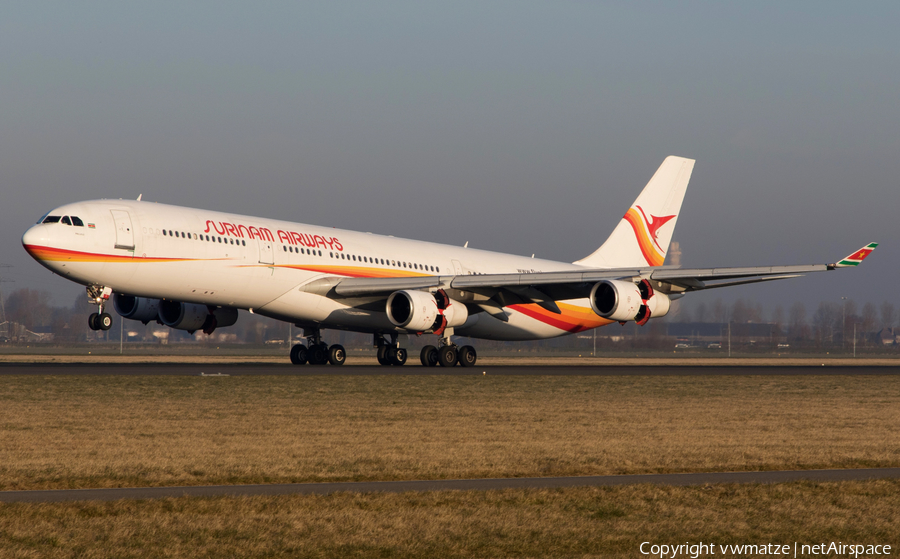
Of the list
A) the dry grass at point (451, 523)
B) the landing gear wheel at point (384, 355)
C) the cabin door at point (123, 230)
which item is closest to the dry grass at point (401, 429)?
the dry grass at point (451, 523)

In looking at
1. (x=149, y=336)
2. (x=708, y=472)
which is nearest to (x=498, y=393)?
(x=708, y=472)

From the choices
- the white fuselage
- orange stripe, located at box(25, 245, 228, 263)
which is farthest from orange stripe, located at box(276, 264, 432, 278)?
orange stripe, located at box(25, 245, 228, 263)

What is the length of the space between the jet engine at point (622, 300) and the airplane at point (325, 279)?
0.18 feet

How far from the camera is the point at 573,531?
11227 millimetres

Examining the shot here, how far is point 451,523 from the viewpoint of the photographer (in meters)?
11.4

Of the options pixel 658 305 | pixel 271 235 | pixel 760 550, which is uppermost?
pixel 271 235

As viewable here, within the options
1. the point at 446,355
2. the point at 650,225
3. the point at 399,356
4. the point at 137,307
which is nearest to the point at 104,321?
the point at 137,307

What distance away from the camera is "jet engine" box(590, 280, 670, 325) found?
40.3 meters

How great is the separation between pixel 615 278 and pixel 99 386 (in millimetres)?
23028

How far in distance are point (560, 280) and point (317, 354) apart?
1248 centimetres

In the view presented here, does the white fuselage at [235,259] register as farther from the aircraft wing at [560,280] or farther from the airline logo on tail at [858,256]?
the airline logo on tail at [858,256]

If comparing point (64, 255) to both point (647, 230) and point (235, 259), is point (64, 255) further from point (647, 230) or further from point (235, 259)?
point (647, 230)

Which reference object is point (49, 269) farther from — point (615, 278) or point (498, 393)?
point (615, 278)

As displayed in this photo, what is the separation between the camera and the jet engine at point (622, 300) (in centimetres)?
4034
